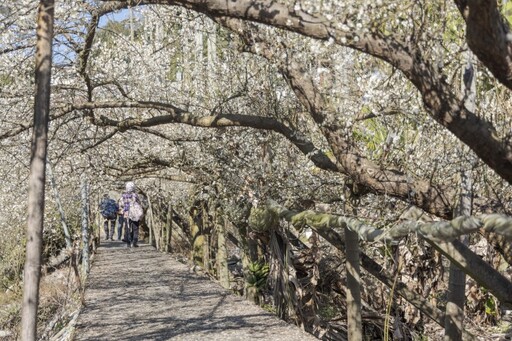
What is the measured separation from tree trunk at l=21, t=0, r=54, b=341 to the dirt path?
9.34 feet

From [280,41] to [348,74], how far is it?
0.96 meters

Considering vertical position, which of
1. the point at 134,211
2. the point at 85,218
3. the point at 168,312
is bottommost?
the point at 168,312

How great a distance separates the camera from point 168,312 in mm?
9016

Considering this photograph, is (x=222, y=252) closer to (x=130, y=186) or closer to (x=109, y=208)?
(x=130, y=186)

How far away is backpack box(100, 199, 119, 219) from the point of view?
21641mm

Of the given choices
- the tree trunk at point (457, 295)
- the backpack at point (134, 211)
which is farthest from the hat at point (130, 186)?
the tree trunk at point (457, 295)

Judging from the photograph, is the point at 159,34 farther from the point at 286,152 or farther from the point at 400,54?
the point at 400,54

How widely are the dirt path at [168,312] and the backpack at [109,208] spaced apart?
25.5 ft

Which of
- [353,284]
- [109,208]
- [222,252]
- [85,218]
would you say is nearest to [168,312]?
[222,252]

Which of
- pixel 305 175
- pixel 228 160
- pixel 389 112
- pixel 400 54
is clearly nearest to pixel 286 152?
pixel 305 175

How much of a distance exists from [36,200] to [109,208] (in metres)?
18.1

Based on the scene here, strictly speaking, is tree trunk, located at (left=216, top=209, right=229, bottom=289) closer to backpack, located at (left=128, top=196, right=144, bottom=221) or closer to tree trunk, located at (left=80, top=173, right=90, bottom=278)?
tree trunk, located at (left=80, top=173, right=90, bottom=278)

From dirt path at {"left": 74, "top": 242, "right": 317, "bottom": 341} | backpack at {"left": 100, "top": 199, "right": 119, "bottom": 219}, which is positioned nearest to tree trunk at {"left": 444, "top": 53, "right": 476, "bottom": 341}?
dirt path at {"left": 74, "top": 242, "right": 317, "bottom": 341}

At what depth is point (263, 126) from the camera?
7.00m
